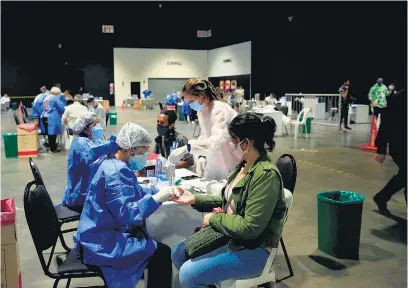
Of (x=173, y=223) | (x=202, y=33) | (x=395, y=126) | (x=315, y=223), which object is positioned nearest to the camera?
(x=173, y=223)

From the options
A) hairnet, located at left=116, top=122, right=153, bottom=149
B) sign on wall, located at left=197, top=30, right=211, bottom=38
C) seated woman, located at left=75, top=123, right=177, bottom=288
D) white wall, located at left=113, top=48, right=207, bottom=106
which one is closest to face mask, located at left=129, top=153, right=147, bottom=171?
hairnet, located at left=116, top=122, right=153, bottom=149

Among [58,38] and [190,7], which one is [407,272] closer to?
[190,7]

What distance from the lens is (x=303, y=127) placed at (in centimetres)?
1138

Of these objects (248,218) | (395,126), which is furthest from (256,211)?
(395,126)

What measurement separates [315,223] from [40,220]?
9.41ft

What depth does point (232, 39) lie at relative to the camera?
79.3 ft

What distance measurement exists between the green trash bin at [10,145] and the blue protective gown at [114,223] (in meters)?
6.69

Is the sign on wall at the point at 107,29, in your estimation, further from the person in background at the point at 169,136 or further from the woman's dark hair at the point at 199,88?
the woman's dark hair at the point at 199,88

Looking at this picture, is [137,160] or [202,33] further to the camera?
[202,33]

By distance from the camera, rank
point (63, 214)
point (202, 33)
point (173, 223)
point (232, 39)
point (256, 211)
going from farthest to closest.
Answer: point (232, 39) → point (202, 33) → point (63, 214) → point (173, 223) → point (256, 211)

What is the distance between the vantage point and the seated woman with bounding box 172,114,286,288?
1.77m

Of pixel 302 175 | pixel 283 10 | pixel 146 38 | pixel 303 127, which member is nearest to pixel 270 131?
pixel 302 175

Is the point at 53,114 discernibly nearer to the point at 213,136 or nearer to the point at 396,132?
the point at 213,136

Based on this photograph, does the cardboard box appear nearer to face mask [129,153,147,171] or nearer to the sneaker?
face mask [129,153,147,171]
